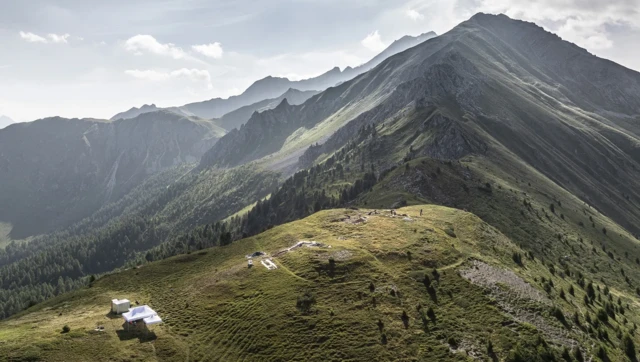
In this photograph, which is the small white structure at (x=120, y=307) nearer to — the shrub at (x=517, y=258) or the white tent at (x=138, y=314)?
the white tent at (x=138, y=314)

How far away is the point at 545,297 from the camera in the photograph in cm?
8069

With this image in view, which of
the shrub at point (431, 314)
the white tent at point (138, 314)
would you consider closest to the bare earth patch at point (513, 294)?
the shrub at point (431, 314)

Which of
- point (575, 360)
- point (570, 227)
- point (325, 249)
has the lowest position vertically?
point (570, 227)

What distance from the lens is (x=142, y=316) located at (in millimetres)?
67000

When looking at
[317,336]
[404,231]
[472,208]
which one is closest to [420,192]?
[472,208]

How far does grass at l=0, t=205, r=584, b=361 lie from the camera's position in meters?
60.7

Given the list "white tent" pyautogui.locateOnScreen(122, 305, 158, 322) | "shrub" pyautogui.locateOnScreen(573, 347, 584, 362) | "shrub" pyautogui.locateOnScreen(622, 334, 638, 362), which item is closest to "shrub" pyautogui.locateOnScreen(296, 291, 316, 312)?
"white tent" pyautogui.locateOnScreen(122, 305, 158, 322)

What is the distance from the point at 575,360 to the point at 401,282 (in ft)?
102

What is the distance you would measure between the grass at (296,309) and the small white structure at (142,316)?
1.71 meters

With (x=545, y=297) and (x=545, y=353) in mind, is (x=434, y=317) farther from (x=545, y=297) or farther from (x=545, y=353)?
(x=545, y=297)

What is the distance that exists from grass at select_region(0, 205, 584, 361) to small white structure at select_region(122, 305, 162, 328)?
5.62 ft

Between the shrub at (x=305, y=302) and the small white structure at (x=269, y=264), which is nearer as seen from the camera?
the shrub at (x=305, y=302)

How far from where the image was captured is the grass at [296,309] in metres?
60.7

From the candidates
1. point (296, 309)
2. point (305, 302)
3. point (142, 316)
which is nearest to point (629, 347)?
point (305, 302)
